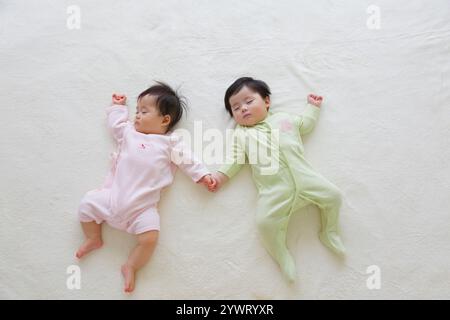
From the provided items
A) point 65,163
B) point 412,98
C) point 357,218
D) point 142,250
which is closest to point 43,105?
point 65,163

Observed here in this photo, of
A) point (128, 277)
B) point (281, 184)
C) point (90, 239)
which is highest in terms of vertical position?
point (281, 184)

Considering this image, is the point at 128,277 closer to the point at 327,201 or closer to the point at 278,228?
the point at 278,228

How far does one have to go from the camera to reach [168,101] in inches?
49.1

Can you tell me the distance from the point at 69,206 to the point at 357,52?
3.46 feet

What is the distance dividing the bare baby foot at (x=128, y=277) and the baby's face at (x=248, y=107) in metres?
0.54

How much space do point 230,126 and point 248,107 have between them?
92 mm

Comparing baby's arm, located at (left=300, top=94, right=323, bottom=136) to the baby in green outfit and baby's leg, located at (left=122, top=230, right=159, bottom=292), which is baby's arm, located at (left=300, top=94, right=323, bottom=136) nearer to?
the baby in green outfit

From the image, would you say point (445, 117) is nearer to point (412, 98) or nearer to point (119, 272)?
point (412, 98)

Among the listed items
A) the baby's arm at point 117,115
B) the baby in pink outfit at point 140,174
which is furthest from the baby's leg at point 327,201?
the baby's arm at point 117,115

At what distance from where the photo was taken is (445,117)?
130cm

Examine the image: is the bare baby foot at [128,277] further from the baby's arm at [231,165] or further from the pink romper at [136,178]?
the baby's arm at [231,165]

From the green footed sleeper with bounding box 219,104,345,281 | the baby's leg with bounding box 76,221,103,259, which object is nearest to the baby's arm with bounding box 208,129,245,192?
the green footed sleeper with bounding box 219,104,345,281

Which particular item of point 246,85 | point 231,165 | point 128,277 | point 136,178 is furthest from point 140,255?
point 246,85

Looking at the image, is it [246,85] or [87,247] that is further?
[246,85]
